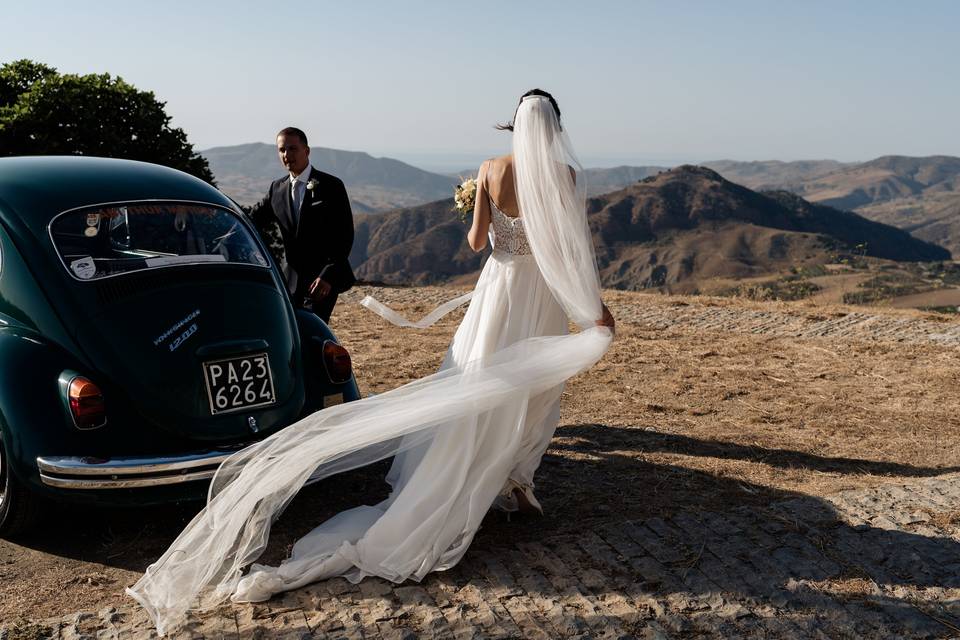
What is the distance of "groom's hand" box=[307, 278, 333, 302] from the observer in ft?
20.1

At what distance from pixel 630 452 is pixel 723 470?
0.70 meters

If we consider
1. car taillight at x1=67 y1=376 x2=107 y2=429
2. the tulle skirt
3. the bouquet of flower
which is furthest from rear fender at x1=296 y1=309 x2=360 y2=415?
the bouquet of flower

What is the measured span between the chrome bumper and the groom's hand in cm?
201

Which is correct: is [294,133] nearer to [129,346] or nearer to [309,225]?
[309,225]

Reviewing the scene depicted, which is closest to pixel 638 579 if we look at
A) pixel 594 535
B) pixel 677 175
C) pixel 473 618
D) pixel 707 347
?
pixel 594 535

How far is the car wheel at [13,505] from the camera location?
4.39 metres

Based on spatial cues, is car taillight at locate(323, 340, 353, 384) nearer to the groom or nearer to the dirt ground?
the dirt ground

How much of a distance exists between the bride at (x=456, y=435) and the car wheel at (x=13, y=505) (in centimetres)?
104

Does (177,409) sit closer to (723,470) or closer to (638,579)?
(638,579)

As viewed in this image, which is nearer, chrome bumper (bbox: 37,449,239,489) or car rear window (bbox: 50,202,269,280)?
chrome bumper (bbox: 37,449,239,489)

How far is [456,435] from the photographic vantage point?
14.2 ft

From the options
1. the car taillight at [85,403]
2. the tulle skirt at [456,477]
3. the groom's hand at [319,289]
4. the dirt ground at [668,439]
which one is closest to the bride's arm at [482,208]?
the tulle skirt at [456,477]

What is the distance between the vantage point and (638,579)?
405 cm

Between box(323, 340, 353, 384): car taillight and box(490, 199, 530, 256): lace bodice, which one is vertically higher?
box(490, 199, 530, 256): lace bodice
